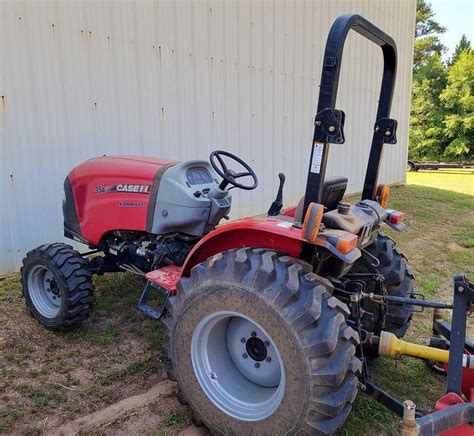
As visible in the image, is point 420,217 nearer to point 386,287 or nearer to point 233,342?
point 386,287

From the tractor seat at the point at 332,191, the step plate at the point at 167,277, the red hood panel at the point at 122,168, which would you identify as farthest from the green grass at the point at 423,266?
the red hood panel at the point at 122,168

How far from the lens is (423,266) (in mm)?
5102

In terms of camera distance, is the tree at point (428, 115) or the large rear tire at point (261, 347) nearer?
the large rear tire at point (261, 347)

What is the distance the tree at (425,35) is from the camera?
36312 millimetres

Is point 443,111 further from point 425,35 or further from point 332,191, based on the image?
point 332,191

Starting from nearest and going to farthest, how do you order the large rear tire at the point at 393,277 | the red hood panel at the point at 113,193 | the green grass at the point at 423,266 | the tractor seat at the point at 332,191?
the tractor seat at the point at 332,191, the green grass at the point at 423,266, the large rear tire at the point at 393,277, the red hood panel at the point at 113,193

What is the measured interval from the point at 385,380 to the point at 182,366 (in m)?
1.33

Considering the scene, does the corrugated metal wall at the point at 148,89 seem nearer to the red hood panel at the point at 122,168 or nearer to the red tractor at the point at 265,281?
the red hood panel at the point at 122,168

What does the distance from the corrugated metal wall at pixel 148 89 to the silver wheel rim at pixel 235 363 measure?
2903 millimetres

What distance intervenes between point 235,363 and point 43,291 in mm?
1771

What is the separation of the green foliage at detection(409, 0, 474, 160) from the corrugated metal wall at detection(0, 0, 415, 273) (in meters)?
24.1

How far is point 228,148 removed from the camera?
20.6 feet

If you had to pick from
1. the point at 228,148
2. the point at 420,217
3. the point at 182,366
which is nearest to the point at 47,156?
the point at 228,148

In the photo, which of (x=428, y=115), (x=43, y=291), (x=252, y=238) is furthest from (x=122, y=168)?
(x=428, y=115)
